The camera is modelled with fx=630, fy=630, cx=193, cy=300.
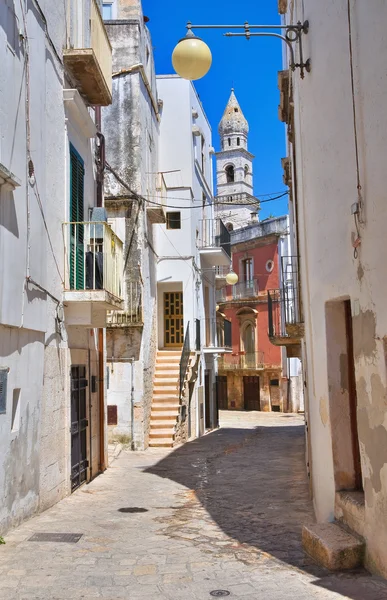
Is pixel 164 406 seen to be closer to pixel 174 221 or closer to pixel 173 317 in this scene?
pixel 173 317

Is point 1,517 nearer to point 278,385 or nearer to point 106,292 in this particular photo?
point 106,292

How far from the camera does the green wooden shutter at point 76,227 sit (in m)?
10.5

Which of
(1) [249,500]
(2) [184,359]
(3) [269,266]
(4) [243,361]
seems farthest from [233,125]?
(1) [249,500]

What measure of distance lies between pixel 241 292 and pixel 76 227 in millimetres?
31819

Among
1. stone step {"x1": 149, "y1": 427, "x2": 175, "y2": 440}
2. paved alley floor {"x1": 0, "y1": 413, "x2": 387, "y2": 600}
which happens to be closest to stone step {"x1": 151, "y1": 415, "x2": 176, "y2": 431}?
stone step {"x1": 149, "y1": 427, "x2": 175, "y2": 440}

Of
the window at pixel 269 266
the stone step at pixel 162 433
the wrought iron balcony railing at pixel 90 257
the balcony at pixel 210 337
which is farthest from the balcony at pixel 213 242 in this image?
the wrought iron balcony railing at pixel 90 257

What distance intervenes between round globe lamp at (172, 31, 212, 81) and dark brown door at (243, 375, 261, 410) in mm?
33506

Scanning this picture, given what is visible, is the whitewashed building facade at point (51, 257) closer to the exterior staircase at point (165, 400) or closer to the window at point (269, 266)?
the exterior staircase at point (165, 400)

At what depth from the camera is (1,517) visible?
7.04m

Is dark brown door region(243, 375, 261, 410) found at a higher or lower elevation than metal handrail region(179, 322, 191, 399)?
lower

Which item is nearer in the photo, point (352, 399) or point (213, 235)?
point (352, 399)

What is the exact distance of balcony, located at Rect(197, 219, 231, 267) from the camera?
24.8 meters

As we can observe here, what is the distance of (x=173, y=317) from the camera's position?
22844mm

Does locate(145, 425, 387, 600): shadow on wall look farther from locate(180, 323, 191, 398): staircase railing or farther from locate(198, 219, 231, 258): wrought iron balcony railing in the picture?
locate(198, 219, 231, 258): wrought iron balcony railing
